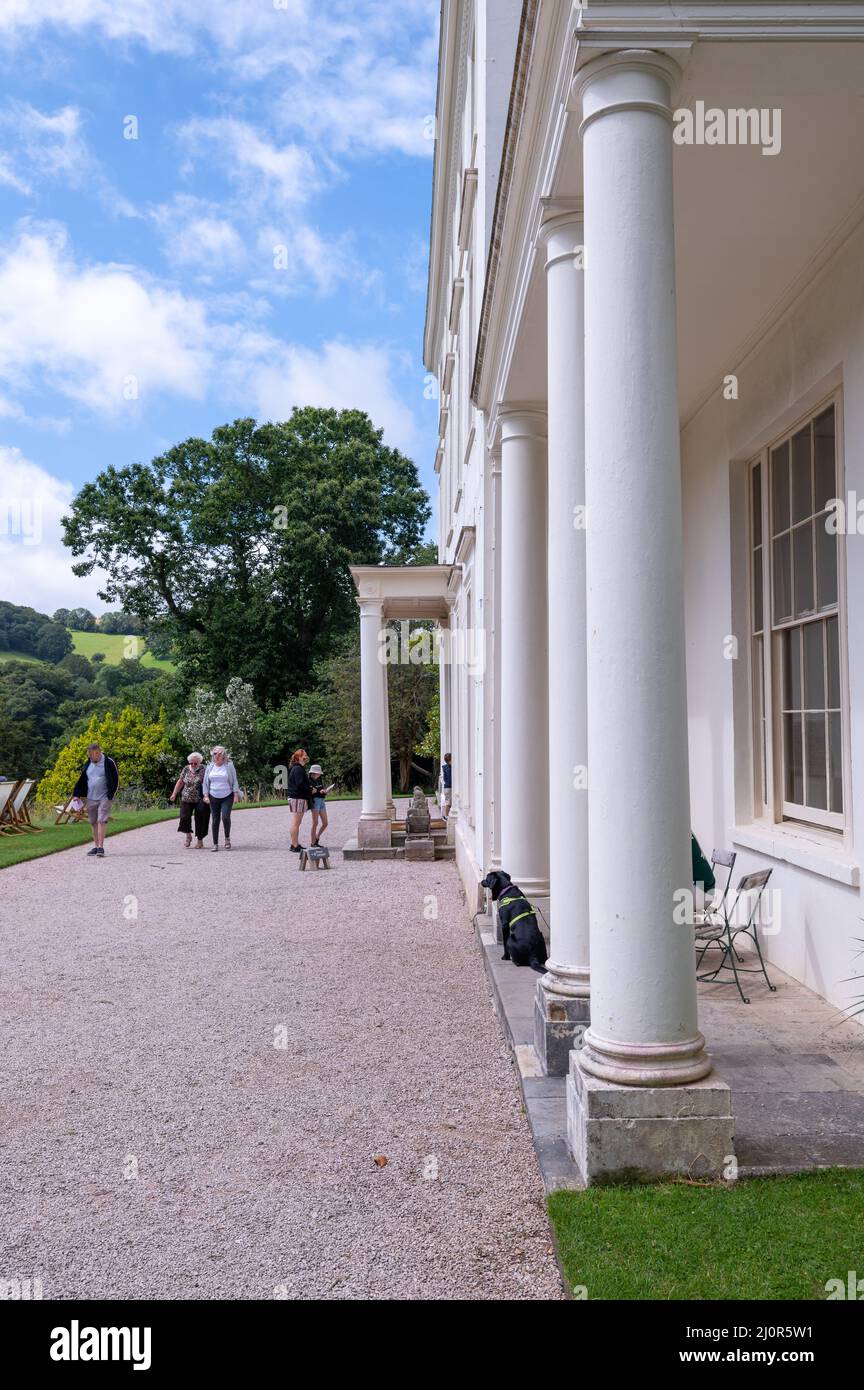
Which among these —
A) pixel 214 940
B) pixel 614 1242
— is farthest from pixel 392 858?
pixel 614 1242

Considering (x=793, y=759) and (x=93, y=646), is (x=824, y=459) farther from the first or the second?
(x=93, y=646)

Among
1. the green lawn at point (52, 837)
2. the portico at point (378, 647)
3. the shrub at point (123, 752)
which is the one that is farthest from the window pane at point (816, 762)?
the shrub at point (123, 752)

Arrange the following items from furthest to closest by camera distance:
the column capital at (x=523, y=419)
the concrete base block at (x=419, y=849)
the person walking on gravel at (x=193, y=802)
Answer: the person walking on gravel at (x=193, y=802), the concrete base block at (x=419, y=849), the column capital at (x=523, y=419)

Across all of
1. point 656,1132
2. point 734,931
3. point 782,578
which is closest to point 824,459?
point 782,578

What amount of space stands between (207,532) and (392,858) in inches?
1062

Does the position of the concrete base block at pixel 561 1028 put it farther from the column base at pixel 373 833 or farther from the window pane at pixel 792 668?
the column base at pixel 373 833

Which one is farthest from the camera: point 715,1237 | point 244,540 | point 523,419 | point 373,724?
point 244,540

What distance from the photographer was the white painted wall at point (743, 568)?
5.16 m

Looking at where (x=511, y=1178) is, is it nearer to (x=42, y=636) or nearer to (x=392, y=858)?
(x=392, y=858)

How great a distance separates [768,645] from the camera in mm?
6602

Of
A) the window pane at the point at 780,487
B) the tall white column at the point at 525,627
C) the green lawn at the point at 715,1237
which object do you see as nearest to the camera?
the green lawn at the point at 715,1237

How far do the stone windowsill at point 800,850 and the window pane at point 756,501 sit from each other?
6.38ft

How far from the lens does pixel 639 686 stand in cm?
333

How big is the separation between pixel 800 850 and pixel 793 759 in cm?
89
